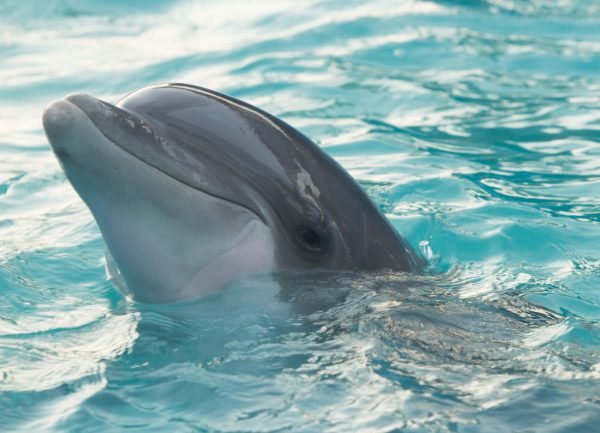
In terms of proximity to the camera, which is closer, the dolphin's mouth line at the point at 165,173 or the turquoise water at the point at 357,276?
the turquoise water at the point at 357,276

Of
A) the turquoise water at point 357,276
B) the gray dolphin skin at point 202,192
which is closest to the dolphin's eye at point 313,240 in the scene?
the gray dolphin skin at point 202,192

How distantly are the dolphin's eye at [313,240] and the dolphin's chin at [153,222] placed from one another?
0.57 ft

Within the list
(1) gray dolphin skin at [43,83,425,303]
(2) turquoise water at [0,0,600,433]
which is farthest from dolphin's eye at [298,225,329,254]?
(2) turquoise water at [0,0,600,433]

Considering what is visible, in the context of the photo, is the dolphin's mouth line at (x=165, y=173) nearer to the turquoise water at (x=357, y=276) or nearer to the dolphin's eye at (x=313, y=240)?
the dolphin's eye at (x=313, y=240)

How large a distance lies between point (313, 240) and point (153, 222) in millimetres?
860

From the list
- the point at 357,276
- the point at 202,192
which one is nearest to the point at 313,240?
the point at 357,276

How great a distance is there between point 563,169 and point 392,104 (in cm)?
248

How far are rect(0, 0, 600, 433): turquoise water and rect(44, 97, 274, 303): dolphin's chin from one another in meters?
0.14

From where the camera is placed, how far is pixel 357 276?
18.2 ft

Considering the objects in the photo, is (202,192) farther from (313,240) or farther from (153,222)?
(313,240)

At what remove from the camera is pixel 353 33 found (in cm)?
1454

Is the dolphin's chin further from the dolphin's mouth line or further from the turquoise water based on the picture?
the turquoise water

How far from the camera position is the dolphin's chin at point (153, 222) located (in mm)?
4938

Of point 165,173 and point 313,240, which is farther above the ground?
point 165,173
